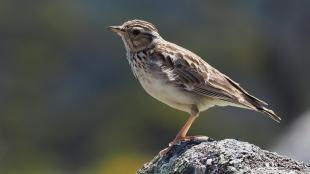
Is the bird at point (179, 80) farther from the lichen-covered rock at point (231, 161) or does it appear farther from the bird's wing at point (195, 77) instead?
the lichen-covered rock at point (231, 161)

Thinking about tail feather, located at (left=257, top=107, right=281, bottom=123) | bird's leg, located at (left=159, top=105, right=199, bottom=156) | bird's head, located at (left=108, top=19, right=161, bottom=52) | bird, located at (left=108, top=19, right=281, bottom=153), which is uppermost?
bird's head, located at (left=108, top=19, right=161, bottom=52)

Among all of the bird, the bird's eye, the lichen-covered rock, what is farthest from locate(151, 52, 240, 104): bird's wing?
A: the lichen-covered rock

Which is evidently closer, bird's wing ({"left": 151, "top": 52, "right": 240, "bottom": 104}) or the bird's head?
bird's wing ({"left": 151, "top": 52, "right": 240, "bottom": 104})

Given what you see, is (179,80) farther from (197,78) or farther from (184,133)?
(184,133)

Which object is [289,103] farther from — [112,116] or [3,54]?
[3,54]

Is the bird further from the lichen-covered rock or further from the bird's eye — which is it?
the lichen-covered rock

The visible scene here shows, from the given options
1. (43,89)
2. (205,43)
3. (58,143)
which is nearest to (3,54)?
(43,89)
